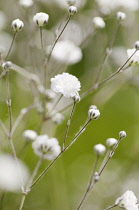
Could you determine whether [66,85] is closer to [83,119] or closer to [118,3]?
[83,119]

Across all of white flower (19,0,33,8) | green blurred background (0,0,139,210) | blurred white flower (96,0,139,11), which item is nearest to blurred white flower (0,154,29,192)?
green blurred background (0,0,139,210)

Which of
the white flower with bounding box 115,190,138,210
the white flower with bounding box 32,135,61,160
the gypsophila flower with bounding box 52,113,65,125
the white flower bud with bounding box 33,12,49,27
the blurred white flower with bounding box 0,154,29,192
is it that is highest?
the white flower bud with bounding box 33,12,49,27

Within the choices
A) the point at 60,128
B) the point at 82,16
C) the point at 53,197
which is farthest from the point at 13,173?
the point at 82,16

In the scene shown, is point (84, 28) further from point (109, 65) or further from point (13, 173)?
point (13, 173)

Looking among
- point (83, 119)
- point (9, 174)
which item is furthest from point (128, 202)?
point (83, 119)

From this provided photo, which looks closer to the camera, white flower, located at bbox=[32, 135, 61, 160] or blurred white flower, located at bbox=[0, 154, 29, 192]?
white flower, located at bbox=[32, 135, 61, 160]

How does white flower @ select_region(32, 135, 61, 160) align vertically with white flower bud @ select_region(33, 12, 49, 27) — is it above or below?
below

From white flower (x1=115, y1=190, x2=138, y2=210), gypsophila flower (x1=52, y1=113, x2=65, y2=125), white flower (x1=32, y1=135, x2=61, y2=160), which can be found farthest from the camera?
gypsophila flower (x1=52, y1=113, x2=65, y2=125)

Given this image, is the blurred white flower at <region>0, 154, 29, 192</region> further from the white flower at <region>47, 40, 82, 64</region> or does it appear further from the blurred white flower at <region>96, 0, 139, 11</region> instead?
the blurred white flower at <region>96, 0, 139, 11</region>

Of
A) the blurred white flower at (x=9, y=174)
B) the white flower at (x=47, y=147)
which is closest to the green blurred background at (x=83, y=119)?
the blurred white flower at (x=9, y=174)
